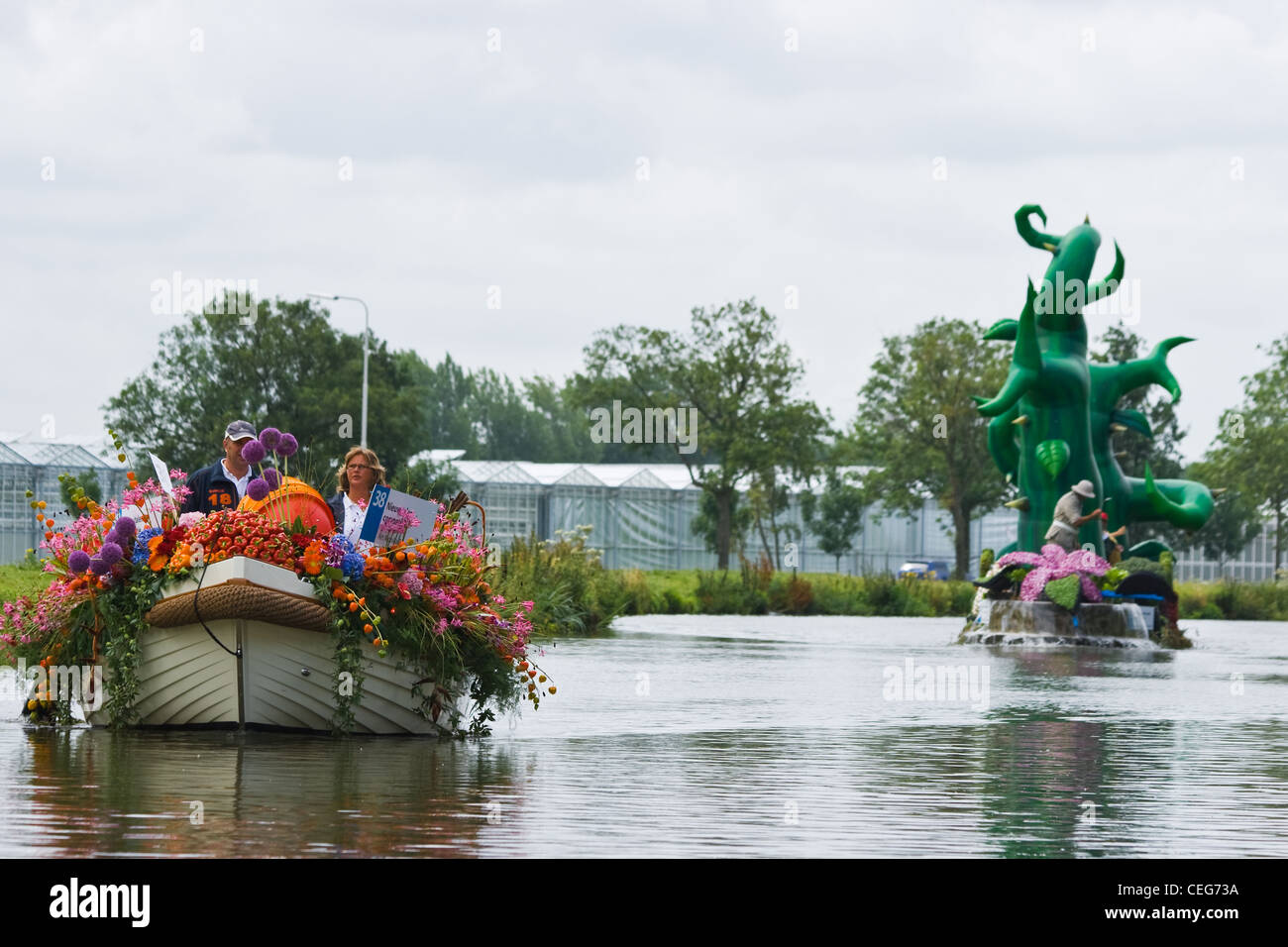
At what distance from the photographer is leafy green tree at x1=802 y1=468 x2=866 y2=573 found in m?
78.5

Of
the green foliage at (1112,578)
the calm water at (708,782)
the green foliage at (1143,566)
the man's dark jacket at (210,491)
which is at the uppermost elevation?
the man's dark jacket at (210,491)

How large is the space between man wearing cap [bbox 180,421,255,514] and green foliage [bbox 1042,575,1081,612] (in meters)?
20.1

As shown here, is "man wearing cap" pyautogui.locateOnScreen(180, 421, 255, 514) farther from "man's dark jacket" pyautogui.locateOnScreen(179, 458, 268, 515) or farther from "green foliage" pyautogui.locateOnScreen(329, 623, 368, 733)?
"green foliage" pyautogui.locateOnScreen(329, 623, 368, 733)

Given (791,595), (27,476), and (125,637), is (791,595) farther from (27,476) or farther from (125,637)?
(125,637)

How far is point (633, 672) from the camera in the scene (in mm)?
20578

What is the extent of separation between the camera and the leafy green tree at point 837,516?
3091 inches

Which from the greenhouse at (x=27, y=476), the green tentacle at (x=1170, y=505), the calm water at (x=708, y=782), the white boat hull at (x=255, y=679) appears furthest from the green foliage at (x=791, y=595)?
the white boat hull at (x=255, y=679)

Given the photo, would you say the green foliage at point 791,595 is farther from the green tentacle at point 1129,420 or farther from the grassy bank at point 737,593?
the green tentacle at point 1129,420

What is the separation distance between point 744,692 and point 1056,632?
1408 cm

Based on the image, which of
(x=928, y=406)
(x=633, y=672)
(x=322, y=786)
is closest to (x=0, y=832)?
(x=322, y=786)

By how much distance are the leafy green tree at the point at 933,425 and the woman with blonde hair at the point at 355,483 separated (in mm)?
57571

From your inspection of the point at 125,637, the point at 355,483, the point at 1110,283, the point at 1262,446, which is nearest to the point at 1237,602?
the point at 1262,446

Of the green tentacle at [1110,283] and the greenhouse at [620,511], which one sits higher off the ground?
the green tentacle at [1110,283]

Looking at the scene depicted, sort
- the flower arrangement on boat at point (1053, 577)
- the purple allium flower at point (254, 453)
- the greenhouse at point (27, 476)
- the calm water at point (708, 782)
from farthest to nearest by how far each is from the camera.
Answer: the greenhouse at point (27, 476), the flower arrangement on boat at point (1053, 577), the purple allium flower at point (254, 453), the calm water at point (708, 782)
